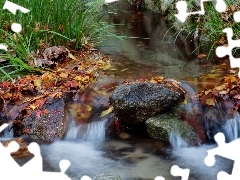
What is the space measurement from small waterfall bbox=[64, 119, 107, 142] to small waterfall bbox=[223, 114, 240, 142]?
3.71 feet

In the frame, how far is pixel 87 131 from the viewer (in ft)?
13.4

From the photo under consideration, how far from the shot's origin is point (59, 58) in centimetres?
554

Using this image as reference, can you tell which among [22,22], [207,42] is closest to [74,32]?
[22,22]

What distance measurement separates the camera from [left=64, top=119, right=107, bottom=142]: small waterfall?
4.05 metres

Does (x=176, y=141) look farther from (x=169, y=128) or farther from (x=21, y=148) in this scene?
(x=21, y=148)

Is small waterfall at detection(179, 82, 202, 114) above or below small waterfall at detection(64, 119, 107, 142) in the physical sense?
above

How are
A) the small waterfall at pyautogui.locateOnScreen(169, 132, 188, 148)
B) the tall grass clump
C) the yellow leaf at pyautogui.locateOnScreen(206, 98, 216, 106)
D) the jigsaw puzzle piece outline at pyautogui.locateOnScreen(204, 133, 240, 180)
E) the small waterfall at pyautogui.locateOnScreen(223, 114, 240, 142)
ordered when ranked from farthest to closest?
the tall grass clump
the yellow leaf at pyautogui.locateOnScreen(206, 98, 216, 106)
the small waterfall at pyautogui.locateOnScreen(223, 114, 240, 142)
the small waterfall at pyautogui.locateOnScreen(169, 132, 188, 148)
the jigsaw puzzle piece outline at pyautogui.locateOnScreen(204, 133, 240, 180)

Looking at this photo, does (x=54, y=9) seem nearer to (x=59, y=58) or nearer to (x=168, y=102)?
(x=59, y=58)

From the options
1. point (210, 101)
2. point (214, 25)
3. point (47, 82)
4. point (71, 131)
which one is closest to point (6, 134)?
point (71, 131)

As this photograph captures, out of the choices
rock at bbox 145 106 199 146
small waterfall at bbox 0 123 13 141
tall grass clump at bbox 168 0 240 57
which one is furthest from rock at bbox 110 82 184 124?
tall grass clump at bbox 168 0 240 57

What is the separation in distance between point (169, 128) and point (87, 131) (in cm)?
77

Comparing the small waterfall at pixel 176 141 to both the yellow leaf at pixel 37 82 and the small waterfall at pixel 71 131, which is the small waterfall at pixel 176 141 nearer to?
the small waterfall at pixel 71 131

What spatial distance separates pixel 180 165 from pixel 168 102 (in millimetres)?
716

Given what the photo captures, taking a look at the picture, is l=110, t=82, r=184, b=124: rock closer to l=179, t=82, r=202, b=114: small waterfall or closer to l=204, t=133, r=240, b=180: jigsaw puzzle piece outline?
l=179, t=82, r=202, b=114: small waterfall
